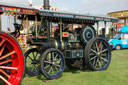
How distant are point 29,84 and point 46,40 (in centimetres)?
170

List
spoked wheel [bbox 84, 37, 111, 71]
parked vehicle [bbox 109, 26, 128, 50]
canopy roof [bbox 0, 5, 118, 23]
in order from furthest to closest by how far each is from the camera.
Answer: parked vehicle [bbox 109, 26, 128, 50] → spoked wheel [bbox 84, 37, 111, 71] → canopy roof [bbox 0, 5, 118, 23]

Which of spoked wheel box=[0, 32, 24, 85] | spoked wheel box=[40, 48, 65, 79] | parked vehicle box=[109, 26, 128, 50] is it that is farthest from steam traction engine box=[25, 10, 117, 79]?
parked vehicle box=[109, 26, 128, 50]

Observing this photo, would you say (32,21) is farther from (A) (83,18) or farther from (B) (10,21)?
(A) (83,18)

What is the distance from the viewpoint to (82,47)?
21.8ft

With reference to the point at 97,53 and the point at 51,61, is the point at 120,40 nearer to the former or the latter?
the point at 97,53

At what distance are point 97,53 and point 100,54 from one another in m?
0.16

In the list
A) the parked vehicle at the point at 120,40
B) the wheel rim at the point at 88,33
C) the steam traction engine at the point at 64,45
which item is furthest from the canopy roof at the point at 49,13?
the parked vehicle at the point at 120,40

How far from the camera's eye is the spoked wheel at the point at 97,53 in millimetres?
6145

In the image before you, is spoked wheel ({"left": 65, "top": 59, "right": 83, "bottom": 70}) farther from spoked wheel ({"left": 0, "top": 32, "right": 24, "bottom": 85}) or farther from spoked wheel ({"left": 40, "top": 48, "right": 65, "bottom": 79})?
spoked wheel ({"left": 0, "top": 32, "right": 24, "bottom": 85})

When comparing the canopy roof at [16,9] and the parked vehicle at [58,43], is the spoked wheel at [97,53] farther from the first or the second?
the canopy roof at [16,9]

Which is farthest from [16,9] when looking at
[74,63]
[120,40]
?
[120,40]

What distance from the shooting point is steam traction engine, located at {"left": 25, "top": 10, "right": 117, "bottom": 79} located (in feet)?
18.4

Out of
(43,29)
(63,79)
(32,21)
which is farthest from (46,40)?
(63,79)

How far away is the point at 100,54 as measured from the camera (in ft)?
21.6
